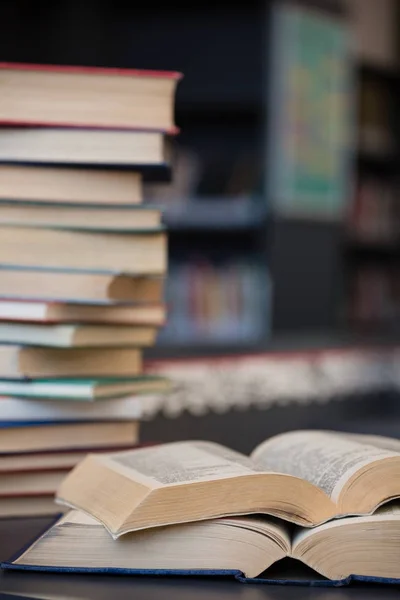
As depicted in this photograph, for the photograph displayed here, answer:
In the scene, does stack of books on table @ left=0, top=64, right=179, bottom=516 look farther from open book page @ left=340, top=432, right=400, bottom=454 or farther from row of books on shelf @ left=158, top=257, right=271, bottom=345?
row of books on shelf @ left=158, top=257, right=271, bottom=345

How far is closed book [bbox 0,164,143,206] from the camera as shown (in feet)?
3.14

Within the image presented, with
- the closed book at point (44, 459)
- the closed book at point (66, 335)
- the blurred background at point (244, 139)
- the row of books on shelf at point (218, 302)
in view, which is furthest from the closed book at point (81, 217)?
the row of books on shelf at point (218, 302)

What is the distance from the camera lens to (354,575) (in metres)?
0.68

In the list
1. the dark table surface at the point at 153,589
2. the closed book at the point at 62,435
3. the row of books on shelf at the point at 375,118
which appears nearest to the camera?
the dark table surface at the point at 153,589

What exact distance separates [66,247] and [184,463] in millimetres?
292

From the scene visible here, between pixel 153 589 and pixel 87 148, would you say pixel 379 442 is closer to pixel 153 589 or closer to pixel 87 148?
pixel 153 589

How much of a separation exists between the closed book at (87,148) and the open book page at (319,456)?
305 millimetres

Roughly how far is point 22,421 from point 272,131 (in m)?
3.58

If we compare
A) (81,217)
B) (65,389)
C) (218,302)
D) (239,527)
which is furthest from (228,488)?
(218,302)

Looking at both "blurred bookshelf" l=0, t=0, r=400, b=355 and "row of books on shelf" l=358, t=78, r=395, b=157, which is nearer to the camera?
"blurred bookshelf" l=0, t=0, r=400, b=355

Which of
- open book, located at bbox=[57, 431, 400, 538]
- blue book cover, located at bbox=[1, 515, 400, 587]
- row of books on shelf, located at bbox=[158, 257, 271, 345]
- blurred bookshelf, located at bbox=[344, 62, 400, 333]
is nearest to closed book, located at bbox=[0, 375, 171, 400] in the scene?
open book, located at bbox=[57, 431, 400, 538]

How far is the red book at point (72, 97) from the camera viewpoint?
0.94 meters

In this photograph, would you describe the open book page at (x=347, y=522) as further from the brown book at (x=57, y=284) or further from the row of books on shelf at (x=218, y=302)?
the row of books on shelf at (x=218, y=302)

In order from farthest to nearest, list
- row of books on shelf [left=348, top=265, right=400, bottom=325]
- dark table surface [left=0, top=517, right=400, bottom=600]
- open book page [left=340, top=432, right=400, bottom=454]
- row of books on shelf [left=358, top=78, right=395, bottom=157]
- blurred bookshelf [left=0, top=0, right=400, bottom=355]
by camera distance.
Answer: row of books on shelf [left=348, top=265, right=400, bottom=325], row of books on shelf [left=358, top=78, right=395, bottom=157], blurred bookshelf [left=0, top=0, right=400, bottom=355], open book page [left=340, top=432, right=400, bottom=454], dark table surface [left=0, top=517, right=400, bottom=600]
